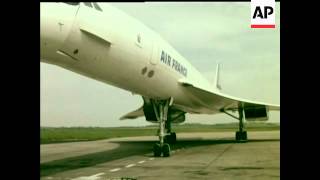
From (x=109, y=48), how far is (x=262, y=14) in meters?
4.83

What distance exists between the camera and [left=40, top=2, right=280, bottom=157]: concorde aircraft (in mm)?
7918

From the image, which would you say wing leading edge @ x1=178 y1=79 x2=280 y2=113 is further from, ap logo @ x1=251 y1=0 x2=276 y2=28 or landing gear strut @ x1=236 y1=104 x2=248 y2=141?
ap logo @ x1=251 y1=0 x2=276 y2=28

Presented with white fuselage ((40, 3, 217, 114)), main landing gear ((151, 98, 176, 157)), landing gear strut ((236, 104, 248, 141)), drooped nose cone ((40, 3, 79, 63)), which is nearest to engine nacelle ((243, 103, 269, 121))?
landing gear strut ((236, 104, 248, 141))

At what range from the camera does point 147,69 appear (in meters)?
11.5

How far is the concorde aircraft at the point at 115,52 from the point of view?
7918 millimetres

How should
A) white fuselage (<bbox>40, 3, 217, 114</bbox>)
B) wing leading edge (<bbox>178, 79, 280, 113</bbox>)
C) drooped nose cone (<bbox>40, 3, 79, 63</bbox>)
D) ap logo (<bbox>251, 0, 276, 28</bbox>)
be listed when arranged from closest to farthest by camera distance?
1. ap logo (<bbox>251, 0, 276, 28</bbox>)
2. drooped nose cone (<bbox>40, 3, 79, 63</bbox>)
3. white fuselage (<bbox>40, 3, 217, 114</bbox>)
4. wing leading edge (<bbox>178, 79, 280, 113</bbox>)

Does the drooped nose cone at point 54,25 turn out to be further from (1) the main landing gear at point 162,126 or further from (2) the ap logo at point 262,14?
(1) the main landing gear at point 162,126

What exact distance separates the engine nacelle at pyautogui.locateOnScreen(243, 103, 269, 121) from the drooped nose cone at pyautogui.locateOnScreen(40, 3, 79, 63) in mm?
17257

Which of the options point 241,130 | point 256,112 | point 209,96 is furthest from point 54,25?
point 256,112

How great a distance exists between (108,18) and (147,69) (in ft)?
8.49

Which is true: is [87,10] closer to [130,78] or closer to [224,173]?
[130,78]

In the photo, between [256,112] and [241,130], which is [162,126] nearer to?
[241,130]
